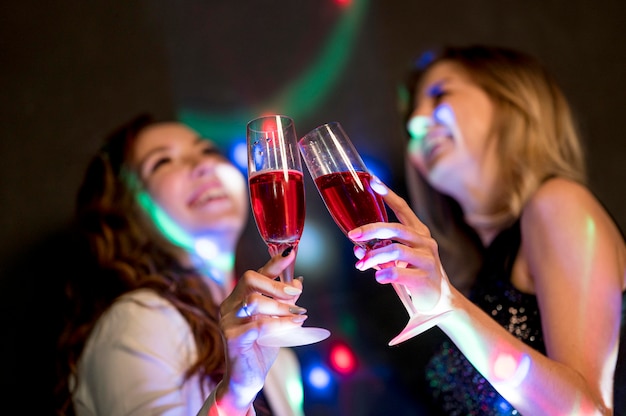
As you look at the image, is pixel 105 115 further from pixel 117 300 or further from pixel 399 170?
pixel 399 170

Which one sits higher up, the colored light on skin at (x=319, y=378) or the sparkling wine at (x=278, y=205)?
the sparkling wine at (x=278, y=205)

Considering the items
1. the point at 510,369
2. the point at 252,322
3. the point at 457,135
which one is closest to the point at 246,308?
the point at 252,322

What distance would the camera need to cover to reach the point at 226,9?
101 inches

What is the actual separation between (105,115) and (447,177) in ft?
4.36

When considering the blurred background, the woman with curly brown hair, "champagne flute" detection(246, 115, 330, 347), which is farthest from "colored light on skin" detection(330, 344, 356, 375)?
"champagne flute" detection(246, 115, 330, 347)

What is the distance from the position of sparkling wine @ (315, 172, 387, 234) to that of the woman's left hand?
0.11ft

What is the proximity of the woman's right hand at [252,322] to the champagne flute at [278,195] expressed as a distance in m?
0.03

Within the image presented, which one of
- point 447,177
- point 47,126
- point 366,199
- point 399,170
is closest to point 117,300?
point 47,126

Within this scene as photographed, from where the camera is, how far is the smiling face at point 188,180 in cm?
200

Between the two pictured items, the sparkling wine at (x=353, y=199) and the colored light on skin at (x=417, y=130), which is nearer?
the sparkling wine at (x=353, y=199)

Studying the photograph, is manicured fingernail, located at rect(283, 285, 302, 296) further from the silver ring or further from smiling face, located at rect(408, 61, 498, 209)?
smiling face, located at rect(408, 61, 498, 209)

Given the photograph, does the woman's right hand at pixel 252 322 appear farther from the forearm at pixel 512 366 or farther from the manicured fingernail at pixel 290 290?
the forearm at pixel 512 366

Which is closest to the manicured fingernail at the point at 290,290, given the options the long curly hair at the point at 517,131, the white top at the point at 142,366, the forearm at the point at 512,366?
the forearm at the point at 512,366

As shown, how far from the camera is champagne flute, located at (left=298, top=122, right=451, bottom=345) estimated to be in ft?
3.90
